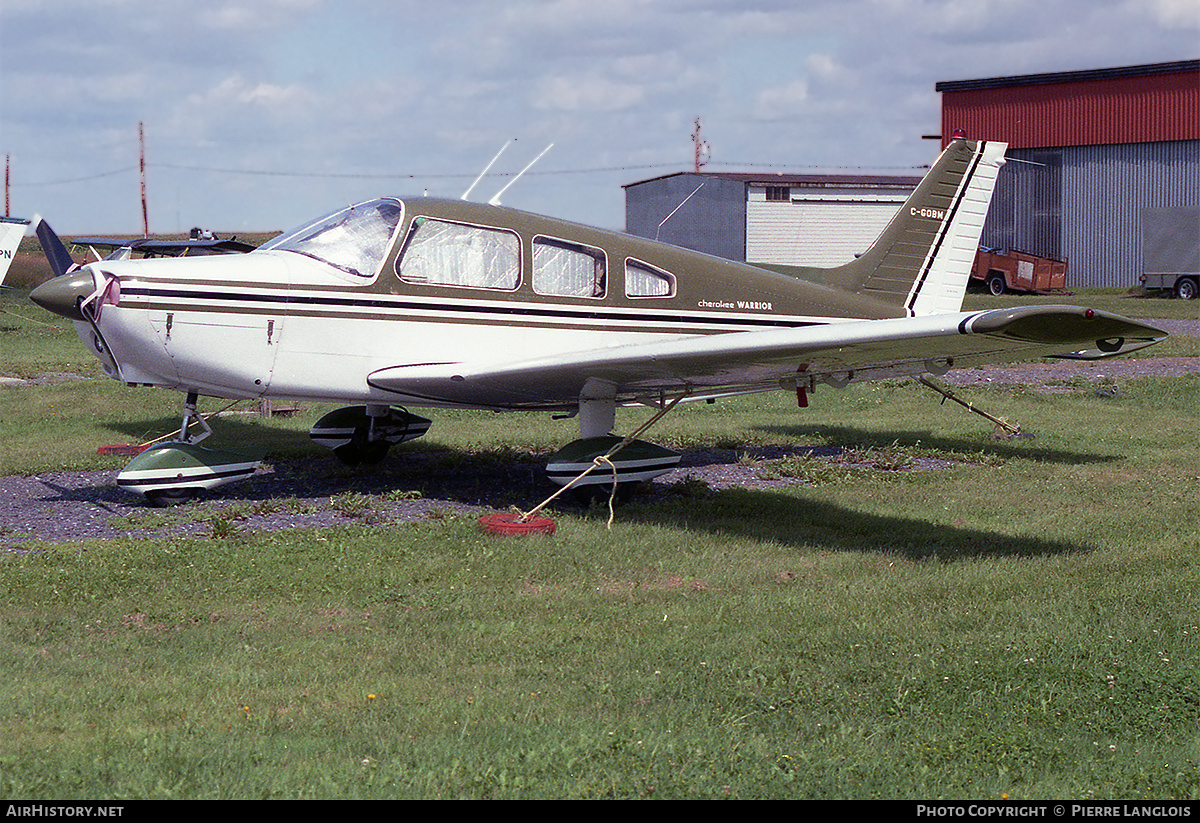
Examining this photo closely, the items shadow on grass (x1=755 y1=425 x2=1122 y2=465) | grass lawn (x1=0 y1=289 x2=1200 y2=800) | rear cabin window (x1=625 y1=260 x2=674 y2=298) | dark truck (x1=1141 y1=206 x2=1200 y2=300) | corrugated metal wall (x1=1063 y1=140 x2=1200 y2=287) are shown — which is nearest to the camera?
grass lawn (x1=0 y1=289 x2=1200 y2=800)

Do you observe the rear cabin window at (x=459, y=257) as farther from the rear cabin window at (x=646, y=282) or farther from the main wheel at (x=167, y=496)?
the main wheel at (x=167, y=496)

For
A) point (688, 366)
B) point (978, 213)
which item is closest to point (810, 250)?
point (978, 213)

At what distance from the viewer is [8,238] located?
23.9 m

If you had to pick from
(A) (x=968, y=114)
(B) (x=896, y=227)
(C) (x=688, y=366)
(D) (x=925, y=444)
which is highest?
(A) (x=968, y=114)

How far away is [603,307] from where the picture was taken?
9.98 metres

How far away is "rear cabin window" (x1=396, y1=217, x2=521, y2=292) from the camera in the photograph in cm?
930

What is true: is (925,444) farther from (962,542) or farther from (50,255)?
(50,255)

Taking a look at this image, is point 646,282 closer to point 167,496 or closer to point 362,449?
point 362,449

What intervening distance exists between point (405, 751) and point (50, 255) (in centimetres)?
1314

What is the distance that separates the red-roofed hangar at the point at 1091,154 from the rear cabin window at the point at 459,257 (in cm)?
3565

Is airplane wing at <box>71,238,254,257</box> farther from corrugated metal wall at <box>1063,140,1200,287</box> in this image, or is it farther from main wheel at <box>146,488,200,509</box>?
corrugated metal wall at <box>1063,140,1200,287</box>

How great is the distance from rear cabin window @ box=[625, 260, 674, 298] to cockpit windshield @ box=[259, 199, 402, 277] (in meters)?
2.13

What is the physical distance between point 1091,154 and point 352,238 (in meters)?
41.5

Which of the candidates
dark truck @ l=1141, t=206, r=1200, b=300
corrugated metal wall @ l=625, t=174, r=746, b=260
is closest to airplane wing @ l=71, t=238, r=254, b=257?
corrugated metal wall @ l=625, t=174, r=746, b=260
